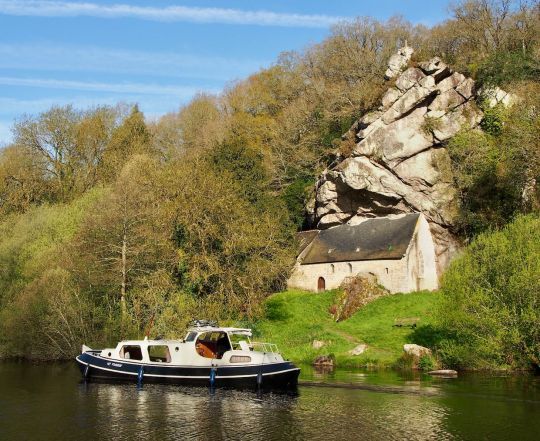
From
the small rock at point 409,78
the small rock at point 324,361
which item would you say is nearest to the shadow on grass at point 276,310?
the small rock at point 324,361

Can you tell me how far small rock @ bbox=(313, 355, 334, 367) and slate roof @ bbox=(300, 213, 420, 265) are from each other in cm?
1582

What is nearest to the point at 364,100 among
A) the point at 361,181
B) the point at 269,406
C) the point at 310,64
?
the point at 361,181

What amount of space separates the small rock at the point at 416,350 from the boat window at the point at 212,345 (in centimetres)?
1149

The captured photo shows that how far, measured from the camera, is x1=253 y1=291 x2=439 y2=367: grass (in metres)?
39.6

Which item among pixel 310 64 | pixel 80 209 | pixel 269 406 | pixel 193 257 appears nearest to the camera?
pixel 269 406

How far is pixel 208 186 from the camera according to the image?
157 ft

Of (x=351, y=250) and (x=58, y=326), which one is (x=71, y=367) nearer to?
(x=58, y=326)

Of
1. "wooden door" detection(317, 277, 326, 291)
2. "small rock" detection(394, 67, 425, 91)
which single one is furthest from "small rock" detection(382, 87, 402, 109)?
"wooden door" detection(317, 277, 326, 291)

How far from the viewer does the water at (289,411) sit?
21.4 m

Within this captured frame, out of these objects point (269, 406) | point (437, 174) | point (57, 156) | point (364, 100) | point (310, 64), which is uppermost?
point (310, 64)

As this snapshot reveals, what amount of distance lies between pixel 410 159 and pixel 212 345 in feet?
112

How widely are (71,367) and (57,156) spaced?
35.1 meters

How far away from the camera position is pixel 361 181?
197 feet

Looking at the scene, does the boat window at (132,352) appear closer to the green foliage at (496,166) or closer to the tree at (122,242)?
the tree at (122,242)
